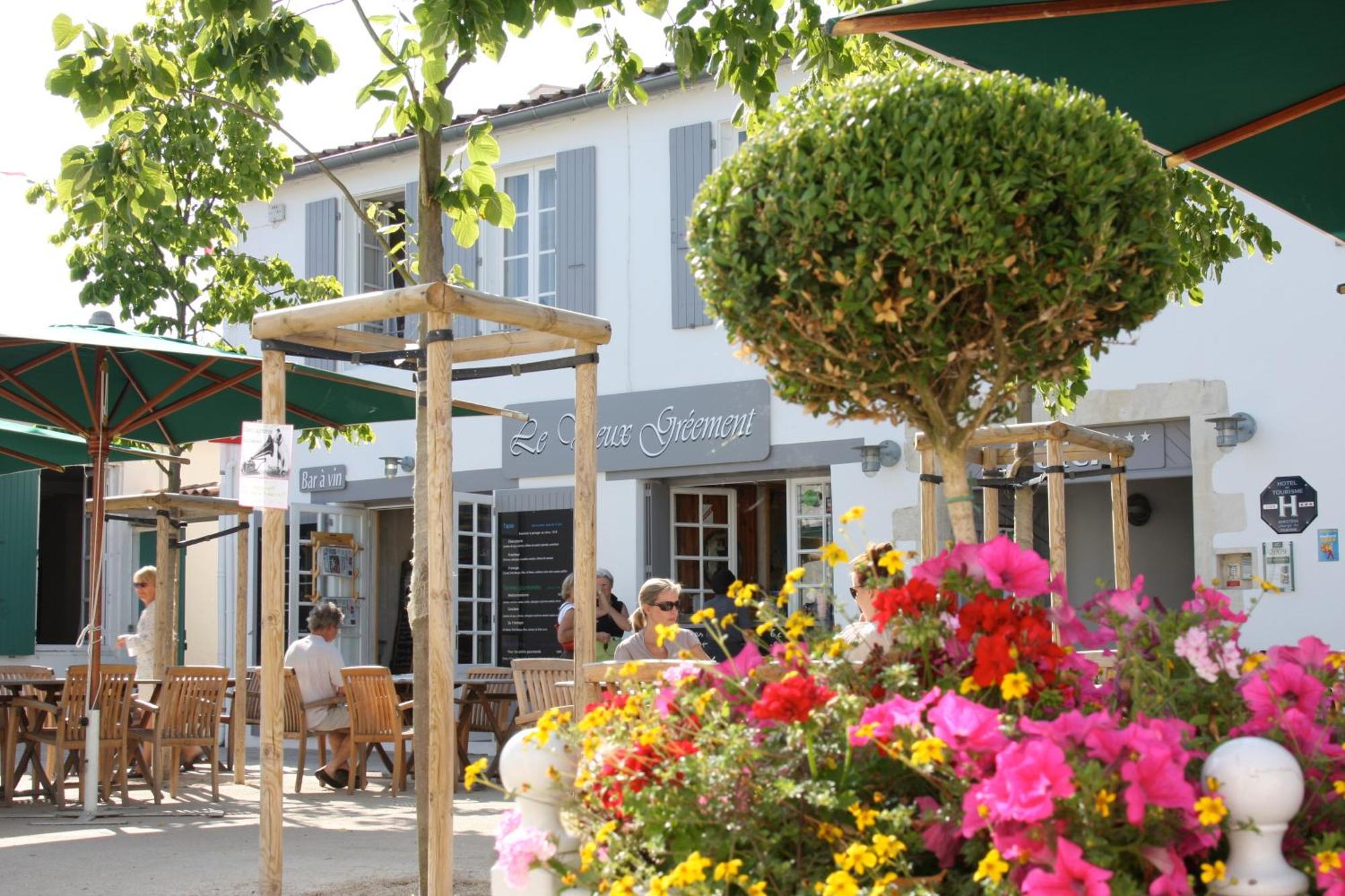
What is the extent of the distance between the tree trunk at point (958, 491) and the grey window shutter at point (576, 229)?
424 inches

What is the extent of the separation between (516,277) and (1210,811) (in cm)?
1302

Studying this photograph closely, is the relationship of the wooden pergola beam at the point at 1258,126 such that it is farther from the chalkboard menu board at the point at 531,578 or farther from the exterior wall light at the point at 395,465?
the exterior wall light at the point at 395,465

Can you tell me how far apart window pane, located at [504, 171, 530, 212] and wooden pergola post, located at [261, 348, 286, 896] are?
33.3 feet

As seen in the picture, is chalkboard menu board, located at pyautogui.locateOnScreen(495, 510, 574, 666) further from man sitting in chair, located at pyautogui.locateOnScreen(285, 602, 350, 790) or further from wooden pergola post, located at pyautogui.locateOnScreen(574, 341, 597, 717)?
wooden pergola post, located at pyautogui.locateOnScreen(574, 341, 597, 717)

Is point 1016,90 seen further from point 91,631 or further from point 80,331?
point 91,631

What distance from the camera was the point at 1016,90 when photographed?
10.2 ft

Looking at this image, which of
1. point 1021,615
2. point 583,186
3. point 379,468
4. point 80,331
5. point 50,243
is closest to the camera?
point 1021,615

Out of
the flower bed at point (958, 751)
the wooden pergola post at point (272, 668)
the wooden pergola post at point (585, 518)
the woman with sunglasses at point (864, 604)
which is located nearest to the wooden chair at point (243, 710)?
the woman with sunglasses at point (864, 604)

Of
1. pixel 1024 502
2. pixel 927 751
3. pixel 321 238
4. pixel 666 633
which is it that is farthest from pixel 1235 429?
pixel 321 238

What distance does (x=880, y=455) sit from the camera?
40.6ft

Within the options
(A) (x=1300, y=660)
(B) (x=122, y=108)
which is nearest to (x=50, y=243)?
(B) (x=122, y=108)

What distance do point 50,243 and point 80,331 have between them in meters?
4.92

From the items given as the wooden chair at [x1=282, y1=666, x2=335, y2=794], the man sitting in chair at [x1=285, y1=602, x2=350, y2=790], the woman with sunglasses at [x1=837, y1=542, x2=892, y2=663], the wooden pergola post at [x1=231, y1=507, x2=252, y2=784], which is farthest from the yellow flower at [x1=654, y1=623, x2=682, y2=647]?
the wooden pergola post at [x1=231, y1=507, x2=252, y2=784]

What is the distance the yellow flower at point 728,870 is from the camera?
260 centimetres
